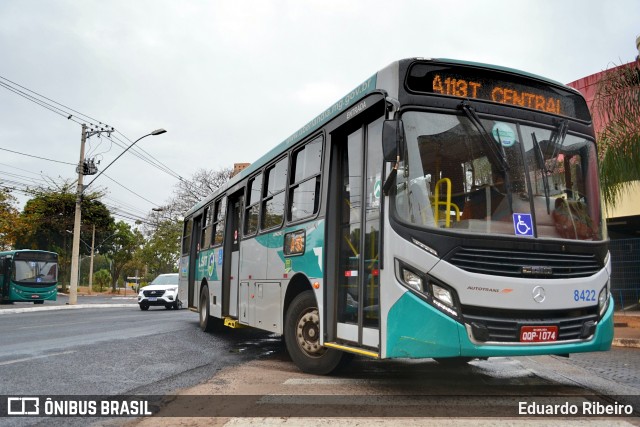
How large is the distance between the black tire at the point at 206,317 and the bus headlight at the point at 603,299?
8.65m

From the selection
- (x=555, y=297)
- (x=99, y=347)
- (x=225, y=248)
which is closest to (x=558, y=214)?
(x=555, y=297)

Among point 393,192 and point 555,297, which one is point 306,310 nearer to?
point 393,192

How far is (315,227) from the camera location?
6535 millimetres

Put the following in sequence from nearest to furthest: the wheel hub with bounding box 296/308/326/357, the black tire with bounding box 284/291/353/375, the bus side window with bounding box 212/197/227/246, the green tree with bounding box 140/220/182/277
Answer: the black tire with bounding box 284/291/353/375, the wheel hub with bounding box 296/308/326/357, the bus side window with bounding box 212/197/227/246, the green tree with bounding box 140/220/182/277

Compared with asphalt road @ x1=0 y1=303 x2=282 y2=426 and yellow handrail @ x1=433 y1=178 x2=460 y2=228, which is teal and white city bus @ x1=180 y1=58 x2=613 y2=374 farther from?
asphalt road @ x1=0 y1=303 x2=282 y2=426

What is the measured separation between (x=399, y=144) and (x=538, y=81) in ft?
6.39

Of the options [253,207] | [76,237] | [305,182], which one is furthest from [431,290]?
[76,237]

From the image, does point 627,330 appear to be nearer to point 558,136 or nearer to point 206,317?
point 558,136

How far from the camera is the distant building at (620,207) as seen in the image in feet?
51.5

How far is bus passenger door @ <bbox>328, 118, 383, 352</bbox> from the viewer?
5406mm

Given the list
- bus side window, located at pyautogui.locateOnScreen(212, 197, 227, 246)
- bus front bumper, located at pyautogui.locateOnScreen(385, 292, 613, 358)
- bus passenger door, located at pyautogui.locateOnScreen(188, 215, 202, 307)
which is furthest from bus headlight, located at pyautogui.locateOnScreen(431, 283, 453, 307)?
bus passenger door, located at pyautogui.locateOnScreen(188, 215, 202, 307)

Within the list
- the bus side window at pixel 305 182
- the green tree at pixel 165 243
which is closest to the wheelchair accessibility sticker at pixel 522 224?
the bus side window at pixel 305 182

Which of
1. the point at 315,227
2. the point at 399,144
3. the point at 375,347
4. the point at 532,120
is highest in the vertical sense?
the point at 532,120

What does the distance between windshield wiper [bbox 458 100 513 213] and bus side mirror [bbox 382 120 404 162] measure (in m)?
0.73
